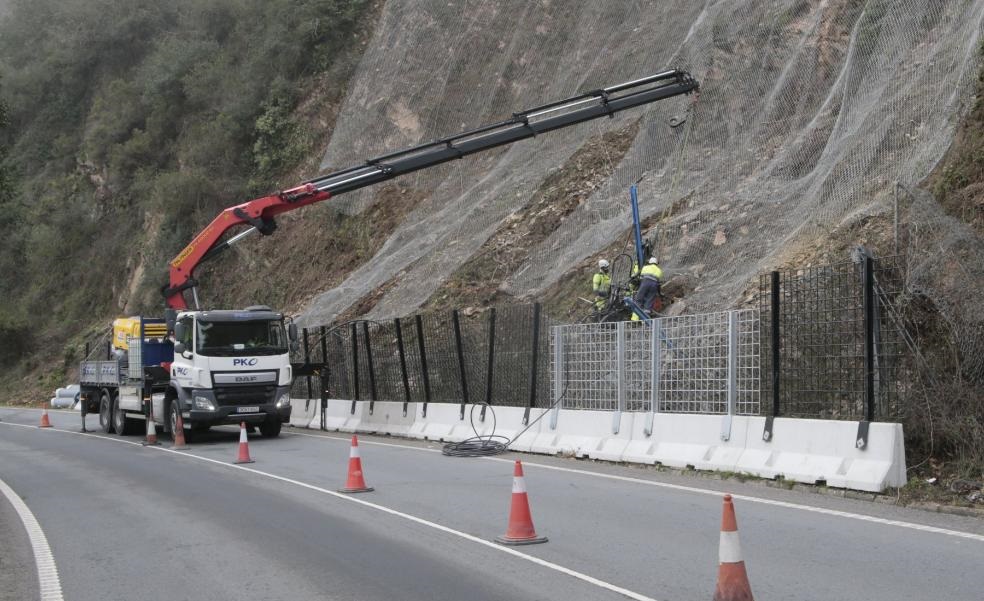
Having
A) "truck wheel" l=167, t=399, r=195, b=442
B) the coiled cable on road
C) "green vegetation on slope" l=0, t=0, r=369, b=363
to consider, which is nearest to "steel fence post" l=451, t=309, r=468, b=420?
the coiled cable on road

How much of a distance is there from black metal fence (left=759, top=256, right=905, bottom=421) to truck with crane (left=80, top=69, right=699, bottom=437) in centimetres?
1138

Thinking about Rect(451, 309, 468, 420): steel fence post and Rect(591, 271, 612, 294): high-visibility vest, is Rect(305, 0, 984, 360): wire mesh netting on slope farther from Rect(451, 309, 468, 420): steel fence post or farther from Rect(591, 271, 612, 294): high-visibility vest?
Rect(451, 309, 468, 420): steel fence post

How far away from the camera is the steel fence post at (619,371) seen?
583 inches

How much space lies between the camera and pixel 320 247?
3747cm

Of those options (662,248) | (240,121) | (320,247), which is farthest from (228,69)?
(662,248)

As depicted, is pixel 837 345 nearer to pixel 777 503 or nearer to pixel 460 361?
pixel 777 503

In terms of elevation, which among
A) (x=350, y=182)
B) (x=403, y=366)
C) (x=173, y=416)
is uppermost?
(x=350, y=182)

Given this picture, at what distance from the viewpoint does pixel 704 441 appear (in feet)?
42.5

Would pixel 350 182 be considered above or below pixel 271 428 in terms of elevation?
above

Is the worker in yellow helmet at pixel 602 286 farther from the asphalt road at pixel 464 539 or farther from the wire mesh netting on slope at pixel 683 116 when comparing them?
the asphalt road at pixel 464 539

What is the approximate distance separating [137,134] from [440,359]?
36.9m

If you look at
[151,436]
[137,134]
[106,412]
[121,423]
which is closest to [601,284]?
[151,436]

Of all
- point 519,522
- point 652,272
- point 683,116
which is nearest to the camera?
point 519,522

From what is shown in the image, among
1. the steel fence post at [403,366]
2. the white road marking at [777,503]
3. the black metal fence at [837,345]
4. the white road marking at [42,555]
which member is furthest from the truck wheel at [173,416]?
the black metal fence at [837,345]
